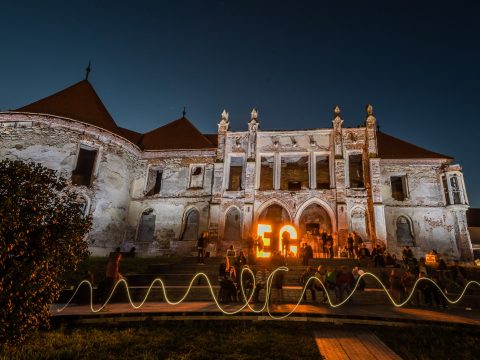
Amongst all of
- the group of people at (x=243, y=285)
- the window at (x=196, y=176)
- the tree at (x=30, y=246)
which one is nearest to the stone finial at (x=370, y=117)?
the window at (x=196, y=176)

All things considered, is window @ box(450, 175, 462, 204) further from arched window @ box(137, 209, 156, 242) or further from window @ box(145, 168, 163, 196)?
arched window @ box(137, 209, 156, 242)

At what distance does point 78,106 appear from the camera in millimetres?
24828

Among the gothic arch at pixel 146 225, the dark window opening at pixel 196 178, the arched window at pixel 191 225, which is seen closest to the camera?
the arched window at pixel 191 225

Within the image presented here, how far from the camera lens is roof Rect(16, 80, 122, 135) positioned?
918 inches

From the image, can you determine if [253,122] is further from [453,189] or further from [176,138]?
[453,189]

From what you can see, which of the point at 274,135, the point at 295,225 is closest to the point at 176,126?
the point at 274,135

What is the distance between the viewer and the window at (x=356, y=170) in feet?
85.3

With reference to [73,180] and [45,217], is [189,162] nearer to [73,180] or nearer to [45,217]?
[73,180]

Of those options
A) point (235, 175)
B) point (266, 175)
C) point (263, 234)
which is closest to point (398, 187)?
point (266, 175)

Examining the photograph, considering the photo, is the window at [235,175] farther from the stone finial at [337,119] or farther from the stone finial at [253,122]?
the stone finial at [337,119]

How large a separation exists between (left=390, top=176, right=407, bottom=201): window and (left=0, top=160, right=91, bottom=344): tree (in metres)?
26.3

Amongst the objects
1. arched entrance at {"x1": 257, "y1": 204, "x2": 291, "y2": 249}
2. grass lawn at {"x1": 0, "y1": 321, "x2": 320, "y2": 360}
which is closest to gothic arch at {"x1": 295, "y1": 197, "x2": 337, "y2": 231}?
arched entrance at {"x1": 257, "y1": 204, "x2": 291, "y2": 249}

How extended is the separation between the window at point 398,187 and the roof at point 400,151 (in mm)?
2013

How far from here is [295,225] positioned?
77.4ft
